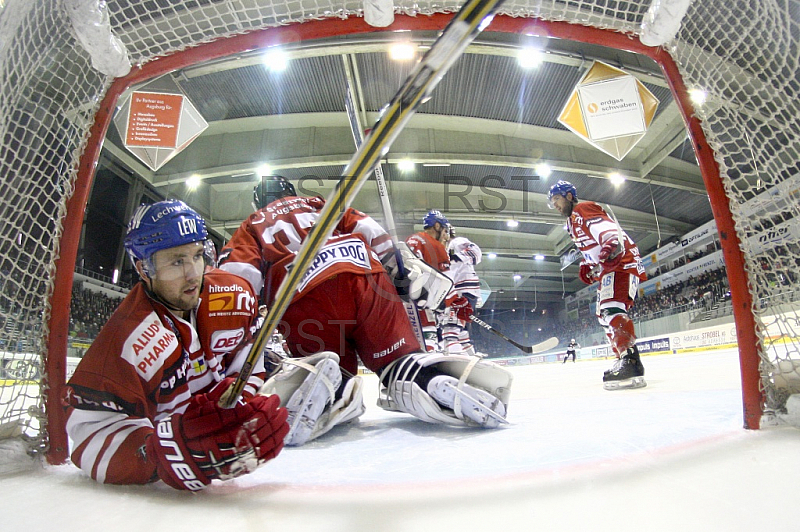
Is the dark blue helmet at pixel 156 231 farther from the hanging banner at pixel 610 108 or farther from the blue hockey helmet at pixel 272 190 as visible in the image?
the hanging banner at pixel 610 108

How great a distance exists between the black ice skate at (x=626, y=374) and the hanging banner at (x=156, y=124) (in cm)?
367

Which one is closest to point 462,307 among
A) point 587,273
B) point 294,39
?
point 587,273

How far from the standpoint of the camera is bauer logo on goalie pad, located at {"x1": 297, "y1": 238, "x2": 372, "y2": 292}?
1330mm

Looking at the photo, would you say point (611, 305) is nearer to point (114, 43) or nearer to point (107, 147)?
point (114, 43)

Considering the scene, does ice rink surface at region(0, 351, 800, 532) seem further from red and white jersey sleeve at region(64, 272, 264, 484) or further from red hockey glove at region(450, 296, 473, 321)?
red hockey glove at region(450, 296, 473, 321)

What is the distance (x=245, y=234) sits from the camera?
1.45 metres

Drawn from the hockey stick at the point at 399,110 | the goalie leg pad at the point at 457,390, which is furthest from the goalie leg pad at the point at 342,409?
the hockey stick at the point at 399,110

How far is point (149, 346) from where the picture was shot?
810 mm

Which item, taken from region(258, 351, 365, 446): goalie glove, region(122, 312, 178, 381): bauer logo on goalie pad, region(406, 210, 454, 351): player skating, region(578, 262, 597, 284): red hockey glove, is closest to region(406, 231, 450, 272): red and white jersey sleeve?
region(406, 210, 454, 351): player skating

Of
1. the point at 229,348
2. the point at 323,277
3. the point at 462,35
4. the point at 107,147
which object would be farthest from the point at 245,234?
the point at 107,147

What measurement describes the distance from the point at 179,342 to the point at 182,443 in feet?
1.02

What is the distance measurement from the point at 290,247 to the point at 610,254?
1843 mm

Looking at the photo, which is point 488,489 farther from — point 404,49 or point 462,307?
point 462,307

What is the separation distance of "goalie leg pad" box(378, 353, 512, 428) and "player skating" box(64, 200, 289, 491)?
42cm
